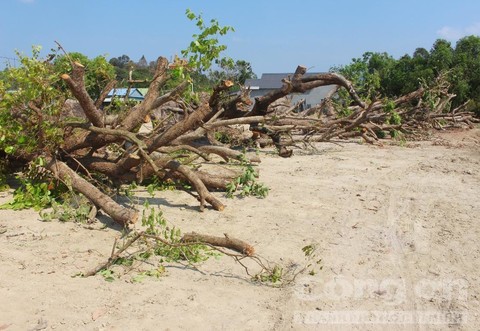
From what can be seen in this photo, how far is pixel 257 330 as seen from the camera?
299 cm

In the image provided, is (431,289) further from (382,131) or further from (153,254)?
(382,131)

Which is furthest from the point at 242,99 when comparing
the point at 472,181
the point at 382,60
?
the point at 382,60

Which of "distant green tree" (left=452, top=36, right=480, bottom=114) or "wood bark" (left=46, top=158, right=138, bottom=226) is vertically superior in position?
"distant green tree" (left=452, top=36, right=480, bottom=114)

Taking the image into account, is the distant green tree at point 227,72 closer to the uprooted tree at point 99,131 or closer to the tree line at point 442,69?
the uprooted tree at point 99,131

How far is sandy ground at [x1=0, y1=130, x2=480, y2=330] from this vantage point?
3090mm

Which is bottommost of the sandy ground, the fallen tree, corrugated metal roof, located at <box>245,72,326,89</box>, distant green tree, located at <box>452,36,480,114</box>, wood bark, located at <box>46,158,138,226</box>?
the sandy ground

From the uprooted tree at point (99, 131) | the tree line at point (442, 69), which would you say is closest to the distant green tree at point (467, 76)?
the tree line at point (442, 69)

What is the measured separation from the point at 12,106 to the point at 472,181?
19.1 feet

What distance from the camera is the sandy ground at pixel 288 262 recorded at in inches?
122

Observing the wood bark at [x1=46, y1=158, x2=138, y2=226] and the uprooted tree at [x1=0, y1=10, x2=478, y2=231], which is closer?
the wood bark at [x1=46, y1=158, x2=138, y2=226]

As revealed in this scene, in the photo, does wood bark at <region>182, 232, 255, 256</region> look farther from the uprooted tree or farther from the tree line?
the tree line

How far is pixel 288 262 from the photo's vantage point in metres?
4.08

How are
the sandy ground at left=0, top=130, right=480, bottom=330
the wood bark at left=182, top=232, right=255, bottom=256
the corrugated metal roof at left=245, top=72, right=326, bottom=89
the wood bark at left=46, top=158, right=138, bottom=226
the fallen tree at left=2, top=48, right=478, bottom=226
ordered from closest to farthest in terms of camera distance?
the sandy ground at left=0, top=130, right=480, bottom=330, the wood bark at left=182, top=232, right=255, bottom=256, the wood bark at left=46, top=158, right=138, bottom=226, the fallen tree at left=2, top=48, right=478, bottom=226, the corrugated metal roof at left=245, top=72, right=326, bottom=89

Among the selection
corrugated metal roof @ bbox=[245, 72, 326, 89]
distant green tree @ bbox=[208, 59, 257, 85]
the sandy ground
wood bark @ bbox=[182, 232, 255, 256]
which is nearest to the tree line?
distant green tree @ bbox=[208, 59, 257, 85]
